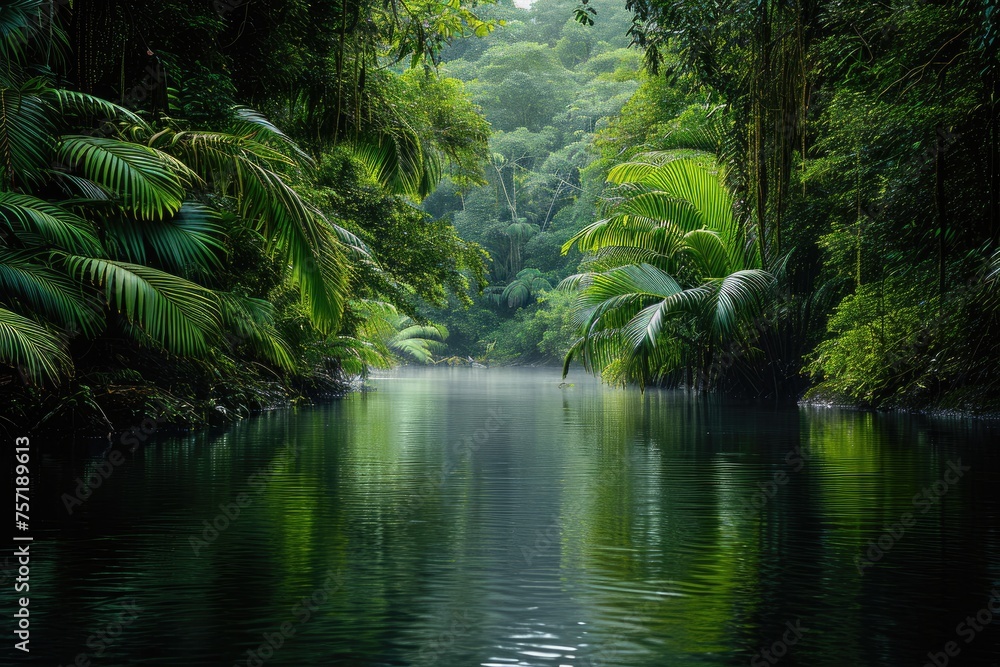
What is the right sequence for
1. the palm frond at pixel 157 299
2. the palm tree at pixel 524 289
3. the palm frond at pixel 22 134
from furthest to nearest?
the palm tree at pixel 524 289 → the palm frond at pixel 157 299 → the palm frond at pixel 22 134

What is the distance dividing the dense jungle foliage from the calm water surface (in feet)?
5.60

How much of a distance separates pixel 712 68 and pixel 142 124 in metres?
7.19

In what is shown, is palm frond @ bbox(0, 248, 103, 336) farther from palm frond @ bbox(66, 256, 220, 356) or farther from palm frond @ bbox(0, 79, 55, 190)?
palm frond @ bbox(0, 79, 55, 190)

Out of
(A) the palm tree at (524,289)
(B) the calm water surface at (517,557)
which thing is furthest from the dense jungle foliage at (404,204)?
(A) the palm tree at (524,289)

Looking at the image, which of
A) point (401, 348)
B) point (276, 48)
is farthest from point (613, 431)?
point (401, 348)

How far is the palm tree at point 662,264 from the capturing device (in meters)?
17.8

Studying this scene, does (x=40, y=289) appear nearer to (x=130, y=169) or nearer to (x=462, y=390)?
(x=130, y=169)

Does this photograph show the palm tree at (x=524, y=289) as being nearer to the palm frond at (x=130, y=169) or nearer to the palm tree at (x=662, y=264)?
the palm tree at (x=662, y=264)

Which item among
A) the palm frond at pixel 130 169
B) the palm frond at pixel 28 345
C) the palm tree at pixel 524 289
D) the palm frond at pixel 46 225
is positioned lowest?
the palm frond at pixel 28 345

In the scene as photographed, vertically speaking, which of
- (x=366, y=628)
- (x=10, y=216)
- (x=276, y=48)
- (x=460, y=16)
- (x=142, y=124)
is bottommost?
(x=366, y=628)

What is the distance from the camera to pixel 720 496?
5910 mm

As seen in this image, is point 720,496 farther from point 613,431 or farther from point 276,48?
point 276,48

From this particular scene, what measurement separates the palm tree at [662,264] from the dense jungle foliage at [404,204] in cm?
5

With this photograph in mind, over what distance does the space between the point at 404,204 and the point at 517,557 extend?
1373 cm
